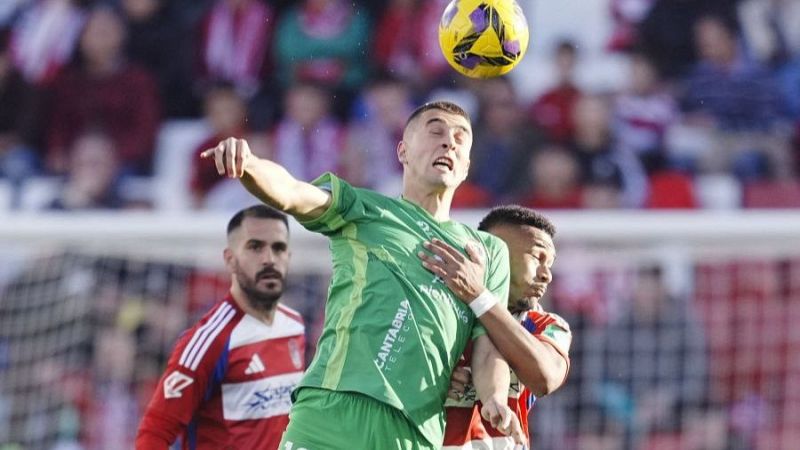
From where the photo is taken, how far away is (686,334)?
11.4 meters

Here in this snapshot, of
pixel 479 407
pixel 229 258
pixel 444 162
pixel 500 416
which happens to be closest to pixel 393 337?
pixel 500 416

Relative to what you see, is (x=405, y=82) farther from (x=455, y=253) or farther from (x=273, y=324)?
(x=455, y=253)

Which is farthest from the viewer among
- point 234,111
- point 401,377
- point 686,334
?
A: point 234,111

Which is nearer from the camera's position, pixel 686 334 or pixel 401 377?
pixel 401 377

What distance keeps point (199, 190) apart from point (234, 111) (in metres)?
1.06

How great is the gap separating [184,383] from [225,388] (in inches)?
9.4

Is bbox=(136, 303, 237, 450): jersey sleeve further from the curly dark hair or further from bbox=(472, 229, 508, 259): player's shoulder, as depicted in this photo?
bbox=(472, 229, 508, 259): player's shoulder

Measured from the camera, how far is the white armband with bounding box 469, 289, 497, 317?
563 cm

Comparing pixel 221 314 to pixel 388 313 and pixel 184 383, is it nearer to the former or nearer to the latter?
pixel 184 383

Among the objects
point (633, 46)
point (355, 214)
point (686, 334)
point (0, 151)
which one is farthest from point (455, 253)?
point (0, 151)

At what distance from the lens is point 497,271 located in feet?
19.3

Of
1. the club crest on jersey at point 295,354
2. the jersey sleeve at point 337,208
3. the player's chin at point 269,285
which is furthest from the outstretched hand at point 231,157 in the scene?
the club crest on jersey at point 295,354

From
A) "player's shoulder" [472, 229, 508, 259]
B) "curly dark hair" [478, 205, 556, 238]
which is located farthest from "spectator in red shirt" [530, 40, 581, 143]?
"player's shoulder" [472, 229, 508, 259]

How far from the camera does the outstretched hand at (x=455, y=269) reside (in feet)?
18.5
